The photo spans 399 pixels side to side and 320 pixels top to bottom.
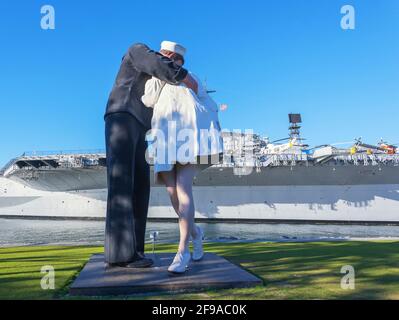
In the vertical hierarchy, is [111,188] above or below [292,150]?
below

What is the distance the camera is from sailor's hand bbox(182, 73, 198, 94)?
3312 millimetres

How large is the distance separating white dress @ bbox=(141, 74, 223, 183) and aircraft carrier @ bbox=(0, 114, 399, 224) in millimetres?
25984

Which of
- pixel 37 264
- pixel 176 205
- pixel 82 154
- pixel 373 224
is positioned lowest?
pixel 373 224

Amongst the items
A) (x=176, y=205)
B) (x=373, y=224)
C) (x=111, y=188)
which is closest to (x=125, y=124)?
(x=111, y=188)

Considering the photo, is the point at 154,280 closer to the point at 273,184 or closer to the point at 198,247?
the point at 198,247

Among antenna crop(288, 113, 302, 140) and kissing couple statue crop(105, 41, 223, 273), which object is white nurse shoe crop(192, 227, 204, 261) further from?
antenna crop(288, 113, 302, 140)

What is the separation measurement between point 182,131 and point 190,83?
1.53 feet

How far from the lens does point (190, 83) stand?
11.0 ft

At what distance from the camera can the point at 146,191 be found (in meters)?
3.82

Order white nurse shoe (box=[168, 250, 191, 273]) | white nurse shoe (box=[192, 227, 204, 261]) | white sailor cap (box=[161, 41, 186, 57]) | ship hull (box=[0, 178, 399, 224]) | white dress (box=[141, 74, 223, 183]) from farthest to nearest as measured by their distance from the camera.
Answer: ship hull (box=[0, 178, 399, 224]) → white nurse shoe (box=[192, 227, 204, 261]) → white sailor cap (box=[161, 41, 186, 57]) → white dress (box=[141, 74, 223, 183]) → white nurse shoe (box=[168, 250, 191, 273])

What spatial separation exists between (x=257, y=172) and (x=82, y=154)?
47.3ft

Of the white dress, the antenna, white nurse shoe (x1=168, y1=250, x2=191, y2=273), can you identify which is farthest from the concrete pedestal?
the antenna
